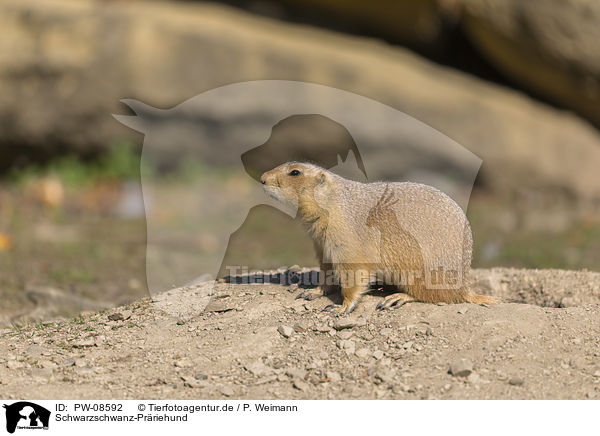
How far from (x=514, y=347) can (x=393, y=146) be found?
25.2ft

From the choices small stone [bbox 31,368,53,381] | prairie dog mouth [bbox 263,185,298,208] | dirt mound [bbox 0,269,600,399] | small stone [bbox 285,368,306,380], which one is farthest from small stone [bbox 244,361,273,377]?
prairie dog mouth [bbox 263,185,298,208]

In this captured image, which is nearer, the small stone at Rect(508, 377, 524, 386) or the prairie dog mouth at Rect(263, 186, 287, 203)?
the small stone at Rect(508, 377, 524, 386)

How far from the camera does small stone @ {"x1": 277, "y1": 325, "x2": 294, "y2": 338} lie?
4762mm

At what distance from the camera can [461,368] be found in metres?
4.29

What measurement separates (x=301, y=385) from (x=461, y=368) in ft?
3.23

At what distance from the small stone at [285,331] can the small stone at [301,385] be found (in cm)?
49

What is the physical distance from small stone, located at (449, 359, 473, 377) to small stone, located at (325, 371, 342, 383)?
0.69 metres

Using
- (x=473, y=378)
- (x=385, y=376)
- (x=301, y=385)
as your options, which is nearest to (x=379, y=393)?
(x=385, y=376)

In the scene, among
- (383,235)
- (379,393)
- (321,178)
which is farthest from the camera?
(321,178)

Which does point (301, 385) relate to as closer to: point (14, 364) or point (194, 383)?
point (194, 383)

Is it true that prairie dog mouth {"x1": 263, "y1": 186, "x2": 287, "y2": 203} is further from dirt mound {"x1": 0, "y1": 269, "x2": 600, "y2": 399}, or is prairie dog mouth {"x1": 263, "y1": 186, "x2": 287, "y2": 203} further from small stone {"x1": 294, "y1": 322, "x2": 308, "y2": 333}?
small stone {"x1": 294, "y1": 322, "x2": 308, "y2": 333}

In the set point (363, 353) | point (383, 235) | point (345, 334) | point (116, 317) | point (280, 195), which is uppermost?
point (280, 195)
